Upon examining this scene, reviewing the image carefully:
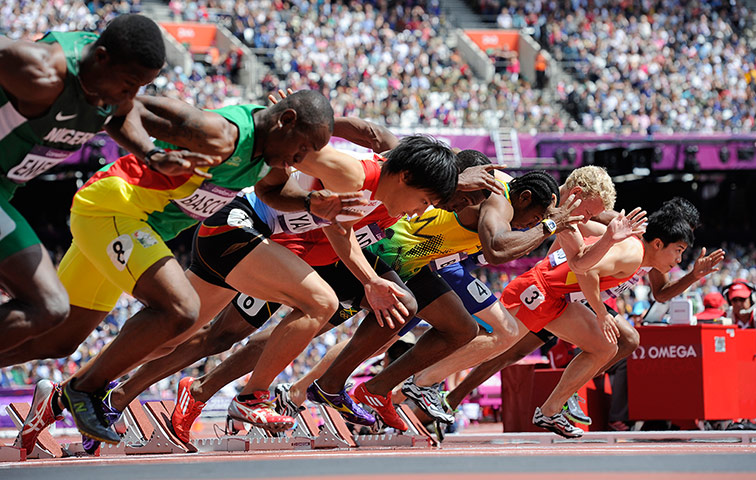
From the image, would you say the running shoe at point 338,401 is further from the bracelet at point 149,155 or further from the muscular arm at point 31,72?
the muscular arm at point 31,72

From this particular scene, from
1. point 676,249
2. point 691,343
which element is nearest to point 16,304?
point 676,249

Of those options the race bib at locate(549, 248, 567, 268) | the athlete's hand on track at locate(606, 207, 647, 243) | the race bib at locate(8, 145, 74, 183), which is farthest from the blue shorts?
the race bib at locate(8, 145, 74, 183)

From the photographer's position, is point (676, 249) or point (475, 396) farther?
point (475, 396)

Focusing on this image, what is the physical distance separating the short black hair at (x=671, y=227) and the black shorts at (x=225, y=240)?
13.0 ft

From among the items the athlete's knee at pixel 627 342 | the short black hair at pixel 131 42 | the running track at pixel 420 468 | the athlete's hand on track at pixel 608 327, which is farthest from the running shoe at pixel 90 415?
the athlete's knee at pixel 627 342

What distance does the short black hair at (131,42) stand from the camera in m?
4.80

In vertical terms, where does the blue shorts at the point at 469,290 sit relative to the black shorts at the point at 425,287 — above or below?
below

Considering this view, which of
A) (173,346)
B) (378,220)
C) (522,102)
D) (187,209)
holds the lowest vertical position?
(522,102)

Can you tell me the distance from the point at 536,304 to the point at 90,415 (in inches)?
177

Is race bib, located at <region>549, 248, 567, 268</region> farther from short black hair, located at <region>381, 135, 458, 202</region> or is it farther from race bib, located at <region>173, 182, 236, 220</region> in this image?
race bib, located at <region>173, 182, 236, 220</region>

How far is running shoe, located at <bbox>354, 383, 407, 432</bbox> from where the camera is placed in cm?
754

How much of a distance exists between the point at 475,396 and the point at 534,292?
7010 mm

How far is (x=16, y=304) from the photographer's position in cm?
491

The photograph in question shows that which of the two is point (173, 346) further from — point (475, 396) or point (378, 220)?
point (475, 396)
